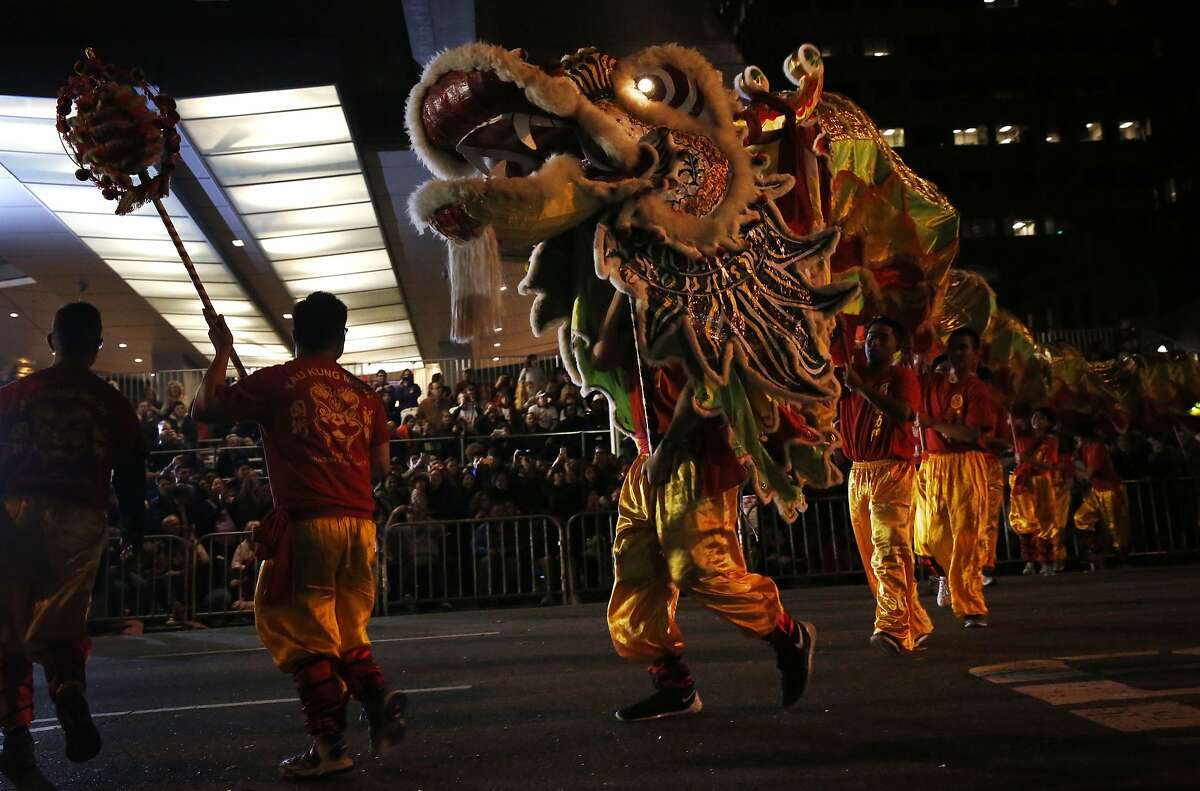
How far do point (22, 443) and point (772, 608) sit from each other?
282cm

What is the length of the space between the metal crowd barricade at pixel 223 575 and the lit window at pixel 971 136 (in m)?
50.4

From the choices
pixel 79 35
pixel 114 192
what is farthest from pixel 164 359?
pixel 114 192

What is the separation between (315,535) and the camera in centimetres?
374

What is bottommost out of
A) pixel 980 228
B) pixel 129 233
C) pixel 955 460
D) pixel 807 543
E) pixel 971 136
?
pixel 807 543

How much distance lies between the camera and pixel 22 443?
4.16 metres

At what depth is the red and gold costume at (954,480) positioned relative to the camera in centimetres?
730

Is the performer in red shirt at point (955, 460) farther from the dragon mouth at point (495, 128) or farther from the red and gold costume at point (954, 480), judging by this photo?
the dragon mouth at point (495, 128)

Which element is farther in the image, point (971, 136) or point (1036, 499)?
point (971, 136)

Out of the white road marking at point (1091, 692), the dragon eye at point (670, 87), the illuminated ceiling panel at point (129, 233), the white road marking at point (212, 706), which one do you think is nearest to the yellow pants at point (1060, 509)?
the white road marking at point (1091, 692)

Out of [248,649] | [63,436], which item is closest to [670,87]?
[63,436]

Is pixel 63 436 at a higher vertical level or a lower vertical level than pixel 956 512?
higher

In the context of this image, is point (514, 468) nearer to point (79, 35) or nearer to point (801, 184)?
point (79, 35)

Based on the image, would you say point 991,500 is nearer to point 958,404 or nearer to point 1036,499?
point 958,404

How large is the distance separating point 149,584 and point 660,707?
8.23 metres
